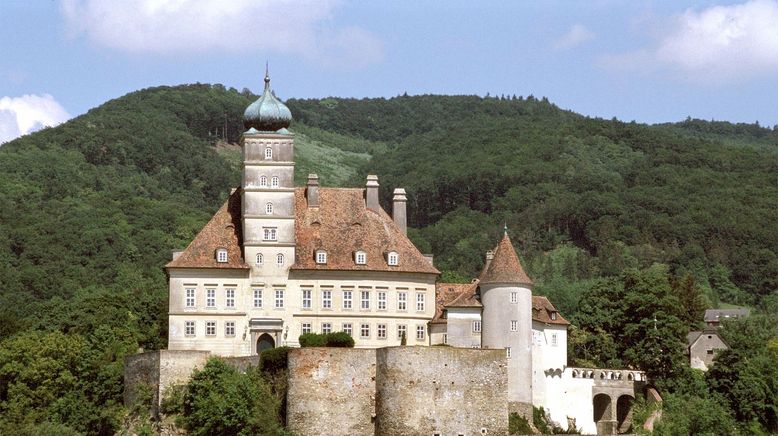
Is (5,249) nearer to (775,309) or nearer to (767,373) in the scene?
(775,309)

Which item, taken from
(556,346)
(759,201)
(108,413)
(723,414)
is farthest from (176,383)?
(759,201)

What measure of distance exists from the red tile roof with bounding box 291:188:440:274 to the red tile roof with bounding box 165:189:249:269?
2.70 m

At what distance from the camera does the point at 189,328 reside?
2827 inches

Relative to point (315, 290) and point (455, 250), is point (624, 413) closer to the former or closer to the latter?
point (315, 290)

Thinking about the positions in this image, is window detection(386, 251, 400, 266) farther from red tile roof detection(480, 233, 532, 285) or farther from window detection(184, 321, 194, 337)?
window detection(184, 321, 194, 337)

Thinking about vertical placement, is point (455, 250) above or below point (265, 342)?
above

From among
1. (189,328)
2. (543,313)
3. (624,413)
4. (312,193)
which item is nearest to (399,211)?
(312,193)

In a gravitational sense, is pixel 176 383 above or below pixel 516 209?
below

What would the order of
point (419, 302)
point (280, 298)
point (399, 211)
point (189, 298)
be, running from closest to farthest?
point (189, 298) → point (280, 298) → point (419, 302) → point (399, 211)

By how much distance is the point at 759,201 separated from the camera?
6973 inches

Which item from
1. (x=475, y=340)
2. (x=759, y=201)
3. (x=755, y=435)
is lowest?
(x=755, y=435)

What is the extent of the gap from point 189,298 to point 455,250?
99922mm

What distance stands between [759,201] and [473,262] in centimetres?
3589

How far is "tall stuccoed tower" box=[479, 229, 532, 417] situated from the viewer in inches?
2731
